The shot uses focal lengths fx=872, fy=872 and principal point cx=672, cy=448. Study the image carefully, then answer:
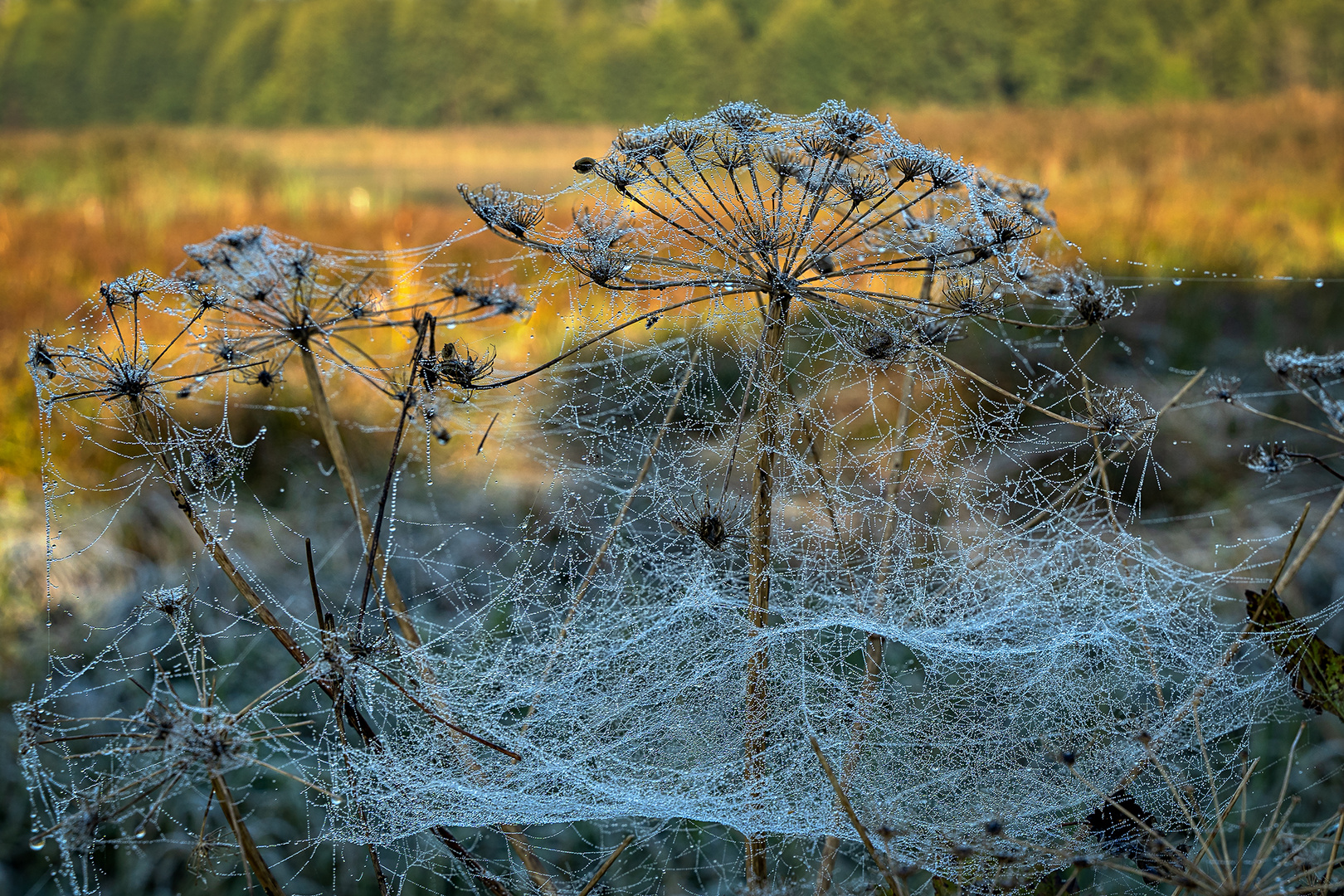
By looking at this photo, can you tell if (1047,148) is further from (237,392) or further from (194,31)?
(194,31)

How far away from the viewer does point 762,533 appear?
81 centimetres

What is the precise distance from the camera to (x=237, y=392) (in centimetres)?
502

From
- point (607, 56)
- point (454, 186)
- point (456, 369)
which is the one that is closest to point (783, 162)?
point (456, 369)

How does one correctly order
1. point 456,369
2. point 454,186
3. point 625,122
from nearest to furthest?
1. point 456,369
2. point 625,122
3. point 454,186

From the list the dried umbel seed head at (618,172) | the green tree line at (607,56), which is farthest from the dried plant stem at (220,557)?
the green tree line at (607,56)

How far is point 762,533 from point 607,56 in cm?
2183

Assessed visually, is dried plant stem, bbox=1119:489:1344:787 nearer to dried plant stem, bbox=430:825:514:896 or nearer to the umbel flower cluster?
the umbel flower cluster

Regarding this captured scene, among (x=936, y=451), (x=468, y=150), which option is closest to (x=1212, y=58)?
(x=468, y=150)

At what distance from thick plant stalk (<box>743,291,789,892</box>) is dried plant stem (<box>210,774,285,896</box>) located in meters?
0.41

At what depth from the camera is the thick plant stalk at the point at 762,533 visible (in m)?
0.80

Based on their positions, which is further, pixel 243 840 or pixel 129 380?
pixel 129 380

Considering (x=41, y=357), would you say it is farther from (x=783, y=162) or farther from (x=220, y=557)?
(x=783, y=162)

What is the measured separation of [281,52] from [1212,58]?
71.3ft

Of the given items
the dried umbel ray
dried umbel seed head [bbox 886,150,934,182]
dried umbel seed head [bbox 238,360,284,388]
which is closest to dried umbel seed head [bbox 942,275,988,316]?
the dried umbel ray
